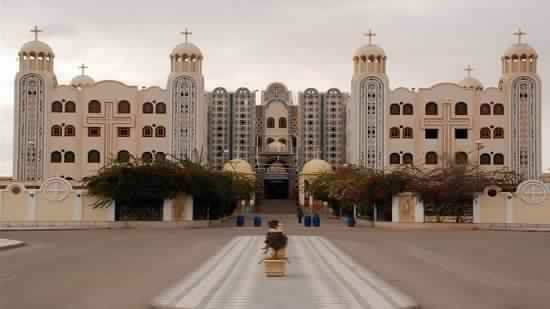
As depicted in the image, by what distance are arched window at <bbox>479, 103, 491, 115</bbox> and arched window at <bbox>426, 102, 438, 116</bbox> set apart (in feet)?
14.2

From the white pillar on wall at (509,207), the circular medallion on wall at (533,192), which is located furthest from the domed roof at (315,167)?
the circular medallion on wall at (533,192)

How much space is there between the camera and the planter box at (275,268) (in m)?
17.5

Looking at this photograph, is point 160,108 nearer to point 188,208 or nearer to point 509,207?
point 188,208

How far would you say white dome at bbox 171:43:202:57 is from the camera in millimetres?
83688

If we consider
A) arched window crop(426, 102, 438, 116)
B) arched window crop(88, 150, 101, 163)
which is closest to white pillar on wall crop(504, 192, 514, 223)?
arched window crop(426, 102, 438, 116)

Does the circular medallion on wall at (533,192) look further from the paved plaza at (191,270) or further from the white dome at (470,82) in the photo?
the white dome at (470,82)

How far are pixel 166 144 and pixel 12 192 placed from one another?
1335 inches

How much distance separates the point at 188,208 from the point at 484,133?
40871 millimetres

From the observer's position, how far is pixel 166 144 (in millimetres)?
82312

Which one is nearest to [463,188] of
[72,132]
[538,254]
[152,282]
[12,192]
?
[538,254]

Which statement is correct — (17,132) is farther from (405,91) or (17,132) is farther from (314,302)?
(314,302)

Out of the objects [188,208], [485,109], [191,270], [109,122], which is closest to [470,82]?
[485,109]

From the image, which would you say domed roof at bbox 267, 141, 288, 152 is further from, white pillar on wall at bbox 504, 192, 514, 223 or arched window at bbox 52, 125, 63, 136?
white pillar on wall at bbox 504, 192, 514, 223

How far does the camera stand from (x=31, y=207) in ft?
160
